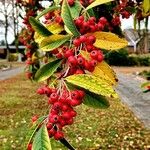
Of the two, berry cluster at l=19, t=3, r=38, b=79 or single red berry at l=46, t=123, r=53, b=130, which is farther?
berry cluster at l=19, t=3, r=38, b=79

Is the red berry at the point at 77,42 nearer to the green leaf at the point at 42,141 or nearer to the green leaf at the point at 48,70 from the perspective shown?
the green leaf at the point at 48,70

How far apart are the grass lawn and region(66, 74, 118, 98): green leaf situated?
6.54m

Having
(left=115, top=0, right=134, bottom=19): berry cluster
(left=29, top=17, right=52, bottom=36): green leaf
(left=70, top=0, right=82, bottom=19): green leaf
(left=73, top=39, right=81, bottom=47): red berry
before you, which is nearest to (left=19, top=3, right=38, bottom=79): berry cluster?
(left=115, top=0, right=134, bottom=19): berry cluster

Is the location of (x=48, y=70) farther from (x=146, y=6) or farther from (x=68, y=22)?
(x=146, y=6)

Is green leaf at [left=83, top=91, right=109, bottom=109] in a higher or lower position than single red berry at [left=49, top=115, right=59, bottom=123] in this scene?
higher

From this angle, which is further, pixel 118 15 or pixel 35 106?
pixel 35 106

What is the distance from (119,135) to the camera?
9.26 m

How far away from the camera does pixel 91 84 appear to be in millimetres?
1192

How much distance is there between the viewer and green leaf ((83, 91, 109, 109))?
49.8 inches

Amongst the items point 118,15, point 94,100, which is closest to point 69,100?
point 94,100

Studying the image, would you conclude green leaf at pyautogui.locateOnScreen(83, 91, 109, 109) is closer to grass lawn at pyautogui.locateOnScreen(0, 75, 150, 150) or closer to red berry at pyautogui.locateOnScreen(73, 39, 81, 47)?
red berry at pyautogui.locateOnScreen(73, 39, 81, 47)

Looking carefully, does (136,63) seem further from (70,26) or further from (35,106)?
(70,26)

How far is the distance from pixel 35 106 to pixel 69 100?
42.5ft

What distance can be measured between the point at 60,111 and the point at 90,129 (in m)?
8.69
